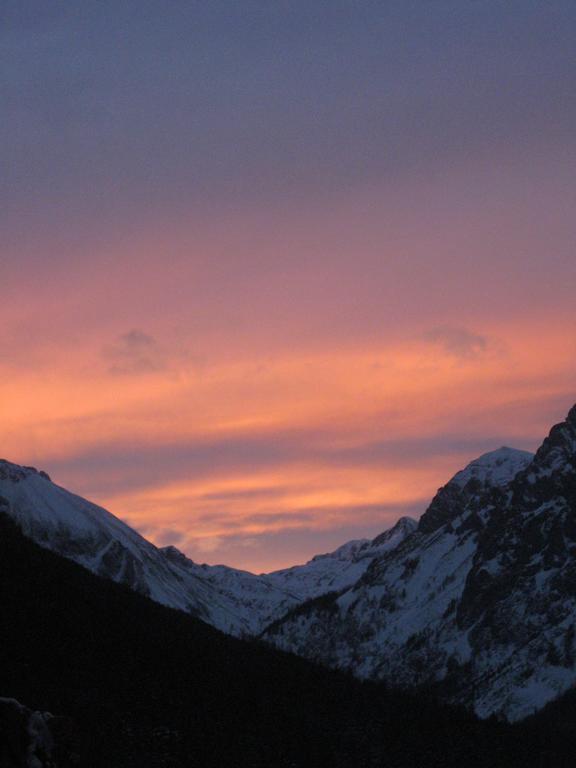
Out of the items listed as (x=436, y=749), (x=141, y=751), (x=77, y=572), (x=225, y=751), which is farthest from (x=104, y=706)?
(x=436, y=749)

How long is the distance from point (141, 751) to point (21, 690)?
30.5ft

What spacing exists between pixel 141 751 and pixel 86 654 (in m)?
13.9

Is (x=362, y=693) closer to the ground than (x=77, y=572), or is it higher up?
closer to the ground

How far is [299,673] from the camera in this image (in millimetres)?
126812

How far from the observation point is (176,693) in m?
98.2

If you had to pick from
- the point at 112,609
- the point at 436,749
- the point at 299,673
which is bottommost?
the point at 436,749

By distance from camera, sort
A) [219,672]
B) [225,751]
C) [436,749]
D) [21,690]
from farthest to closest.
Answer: [436,749], [219,672], [225,751], [21,690]

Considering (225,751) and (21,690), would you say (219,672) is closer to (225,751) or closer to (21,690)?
(225,751)

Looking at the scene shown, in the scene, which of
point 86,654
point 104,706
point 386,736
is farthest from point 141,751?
point 386,736

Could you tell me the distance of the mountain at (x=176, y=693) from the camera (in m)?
86.4

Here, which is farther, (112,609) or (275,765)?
(112,609)

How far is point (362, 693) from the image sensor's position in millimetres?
127875

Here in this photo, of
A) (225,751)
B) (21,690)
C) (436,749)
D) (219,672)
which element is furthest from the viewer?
(436,749)

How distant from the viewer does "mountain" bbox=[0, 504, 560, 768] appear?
86375mm
